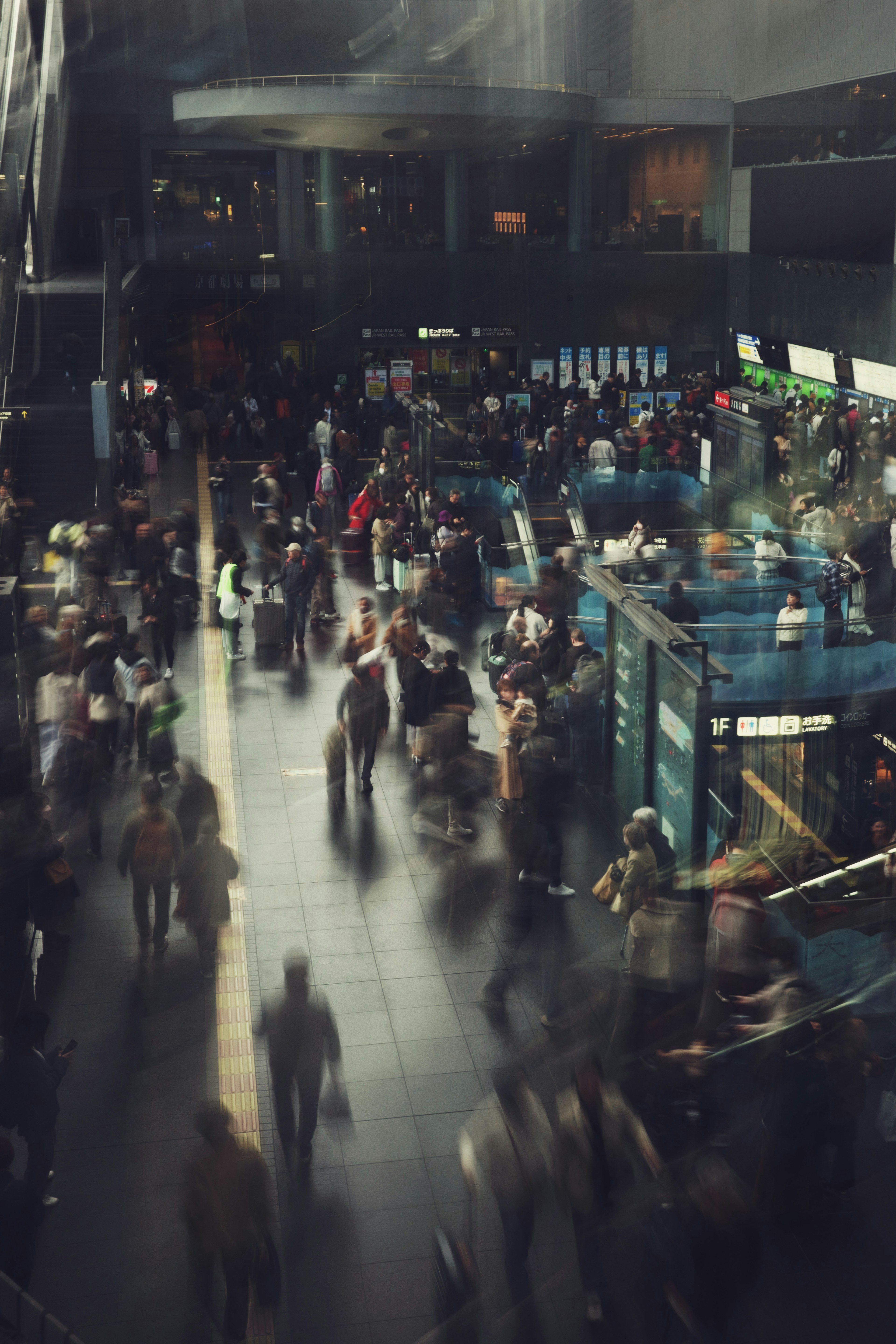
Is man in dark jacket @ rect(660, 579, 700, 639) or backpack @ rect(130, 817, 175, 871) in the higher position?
man in dark jacket @ rect(660, 579, 700, 639)

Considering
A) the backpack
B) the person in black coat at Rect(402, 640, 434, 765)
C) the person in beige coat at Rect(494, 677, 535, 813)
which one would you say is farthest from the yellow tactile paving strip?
the person in beige coat at Rect(494, 677, 535, 813)

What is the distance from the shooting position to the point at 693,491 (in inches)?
856

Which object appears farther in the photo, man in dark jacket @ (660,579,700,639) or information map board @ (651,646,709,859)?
man in dark jacket @ (660,579,700,639)

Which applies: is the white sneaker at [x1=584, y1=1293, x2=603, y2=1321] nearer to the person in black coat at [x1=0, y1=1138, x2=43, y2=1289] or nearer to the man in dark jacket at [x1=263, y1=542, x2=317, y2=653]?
the person in black coat at [x1=0, y1=1138, x2=43, y2=1289]

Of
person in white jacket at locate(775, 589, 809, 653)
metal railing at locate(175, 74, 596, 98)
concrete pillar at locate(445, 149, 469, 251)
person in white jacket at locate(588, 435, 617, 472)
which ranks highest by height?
metal railing at locate(175, 74, 596, 98)

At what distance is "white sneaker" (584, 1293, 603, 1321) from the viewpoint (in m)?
5.24

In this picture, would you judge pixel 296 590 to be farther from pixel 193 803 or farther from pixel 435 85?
pixel 435 85

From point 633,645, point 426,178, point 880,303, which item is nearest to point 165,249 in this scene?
point 426,178

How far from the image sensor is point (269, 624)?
1459 centimetres

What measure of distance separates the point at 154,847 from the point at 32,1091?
2.19 meters

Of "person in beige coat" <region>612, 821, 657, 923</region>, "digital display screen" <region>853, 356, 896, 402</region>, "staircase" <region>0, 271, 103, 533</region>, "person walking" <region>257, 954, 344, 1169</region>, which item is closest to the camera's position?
"person walking" <region>257, 954, 344, 1169</region>

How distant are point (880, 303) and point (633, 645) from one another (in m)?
19.1

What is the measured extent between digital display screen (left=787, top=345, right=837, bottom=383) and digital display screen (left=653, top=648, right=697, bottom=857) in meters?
20.7

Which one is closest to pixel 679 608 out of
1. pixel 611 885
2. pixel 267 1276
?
pixel 611 885
